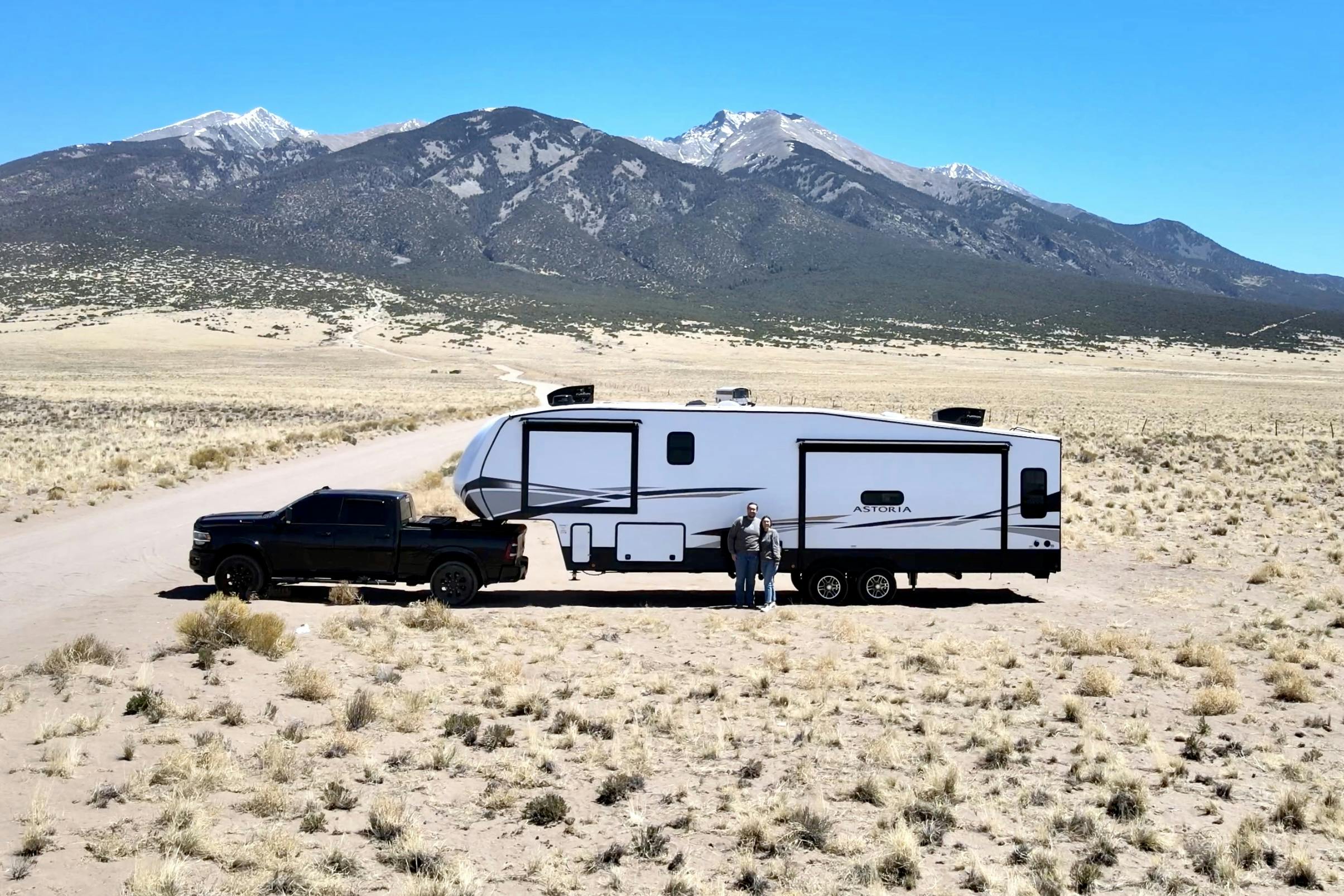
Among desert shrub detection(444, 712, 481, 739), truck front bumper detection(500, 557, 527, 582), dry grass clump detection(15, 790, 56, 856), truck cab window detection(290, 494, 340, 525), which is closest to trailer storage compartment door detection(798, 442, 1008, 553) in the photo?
truck front bumper detection(500, 557, 527, 582)

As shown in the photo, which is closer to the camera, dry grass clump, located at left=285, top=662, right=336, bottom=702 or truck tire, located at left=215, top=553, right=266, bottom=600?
dry grass clump, located at left=285, top=662, right=336, bottom=702

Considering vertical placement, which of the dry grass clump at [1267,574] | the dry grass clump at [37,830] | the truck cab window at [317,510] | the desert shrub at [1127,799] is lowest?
the dry grass clump at [1267,574]

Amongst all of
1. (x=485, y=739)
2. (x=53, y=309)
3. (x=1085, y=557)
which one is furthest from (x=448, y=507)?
(x=53, y=309)

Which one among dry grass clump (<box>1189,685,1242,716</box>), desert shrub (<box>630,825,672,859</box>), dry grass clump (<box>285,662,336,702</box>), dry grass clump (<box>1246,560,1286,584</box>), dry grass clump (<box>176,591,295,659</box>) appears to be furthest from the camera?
dry grass clump (<box>1246,560,1286,584</box>)

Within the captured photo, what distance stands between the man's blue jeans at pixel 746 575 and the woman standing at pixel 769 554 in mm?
121

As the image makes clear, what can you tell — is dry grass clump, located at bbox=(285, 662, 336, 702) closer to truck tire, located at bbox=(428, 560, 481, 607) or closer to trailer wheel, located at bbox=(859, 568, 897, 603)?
truck tire, located at bbox=(428, 560, 481, 607)

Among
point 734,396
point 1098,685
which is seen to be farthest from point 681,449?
point 1098,685

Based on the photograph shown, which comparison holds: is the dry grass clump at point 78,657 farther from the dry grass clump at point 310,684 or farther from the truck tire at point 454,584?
the truck tire at point 454,584

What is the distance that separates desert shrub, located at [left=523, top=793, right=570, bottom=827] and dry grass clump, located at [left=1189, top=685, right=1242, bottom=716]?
7.07 m

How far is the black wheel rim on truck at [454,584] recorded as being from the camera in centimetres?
Answer: 1672

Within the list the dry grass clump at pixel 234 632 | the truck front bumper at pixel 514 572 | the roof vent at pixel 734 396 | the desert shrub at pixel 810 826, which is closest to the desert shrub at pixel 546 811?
the desert shrub at pixel 810 826

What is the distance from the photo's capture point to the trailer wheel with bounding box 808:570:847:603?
17734 millimetres

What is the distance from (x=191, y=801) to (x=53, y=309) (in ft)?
452

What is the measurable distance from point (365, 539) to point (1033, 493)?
32.8ft
